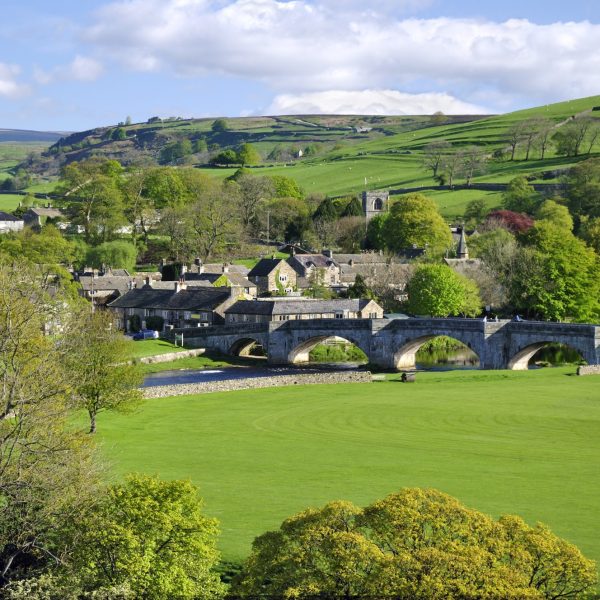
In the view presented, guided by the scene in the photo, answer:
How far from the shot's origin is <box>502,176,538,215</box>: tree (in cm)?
16075

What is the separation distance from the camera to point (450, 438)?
52844mm

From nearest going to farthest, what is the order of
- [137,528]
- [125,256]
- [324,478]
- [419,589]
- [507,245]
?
1. [419,589]
2. [137,528]
3. [324,478]
4. [507,245]
5. [125,256]

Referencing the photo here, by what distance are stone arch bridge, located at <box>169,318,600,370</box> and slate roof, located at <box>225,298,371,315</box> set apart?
3474 mm

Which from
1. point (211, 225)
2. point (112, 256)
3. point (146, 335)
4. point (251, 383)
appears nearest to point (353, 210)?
point (211, 225)

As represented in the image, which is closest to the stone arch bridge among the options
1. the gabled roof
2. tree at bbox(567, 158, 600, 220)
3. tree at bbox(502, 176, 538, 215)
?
the gabled roof

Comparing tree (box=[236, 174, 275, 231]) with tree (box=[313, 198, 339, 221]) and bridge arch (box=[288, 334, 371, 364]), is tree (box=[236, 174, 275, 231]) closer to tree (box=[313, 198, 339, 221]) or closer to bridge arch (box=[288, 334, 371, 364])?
tree (box=[313, 198, 339, 221])

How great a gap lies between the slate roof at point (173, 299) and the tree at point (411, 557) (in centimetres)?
7649

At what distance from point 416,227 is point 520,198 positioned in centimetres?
2752

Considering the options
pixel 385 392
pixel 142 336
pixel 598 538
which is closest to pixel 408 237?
pixel 142 336

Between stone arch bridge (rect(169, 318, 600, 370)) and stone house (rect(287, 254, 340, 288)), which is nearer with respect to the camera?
stone arch bridge (rect(169, 318, 600, 370))

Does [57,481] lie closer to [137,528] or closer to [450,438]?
[137,528]

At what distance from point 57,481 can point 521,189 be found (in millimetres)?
140196

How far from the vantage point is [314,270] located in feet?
417

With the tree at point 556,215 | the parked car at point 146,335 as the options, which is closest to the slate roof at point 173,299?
the parked car at point 146,335
